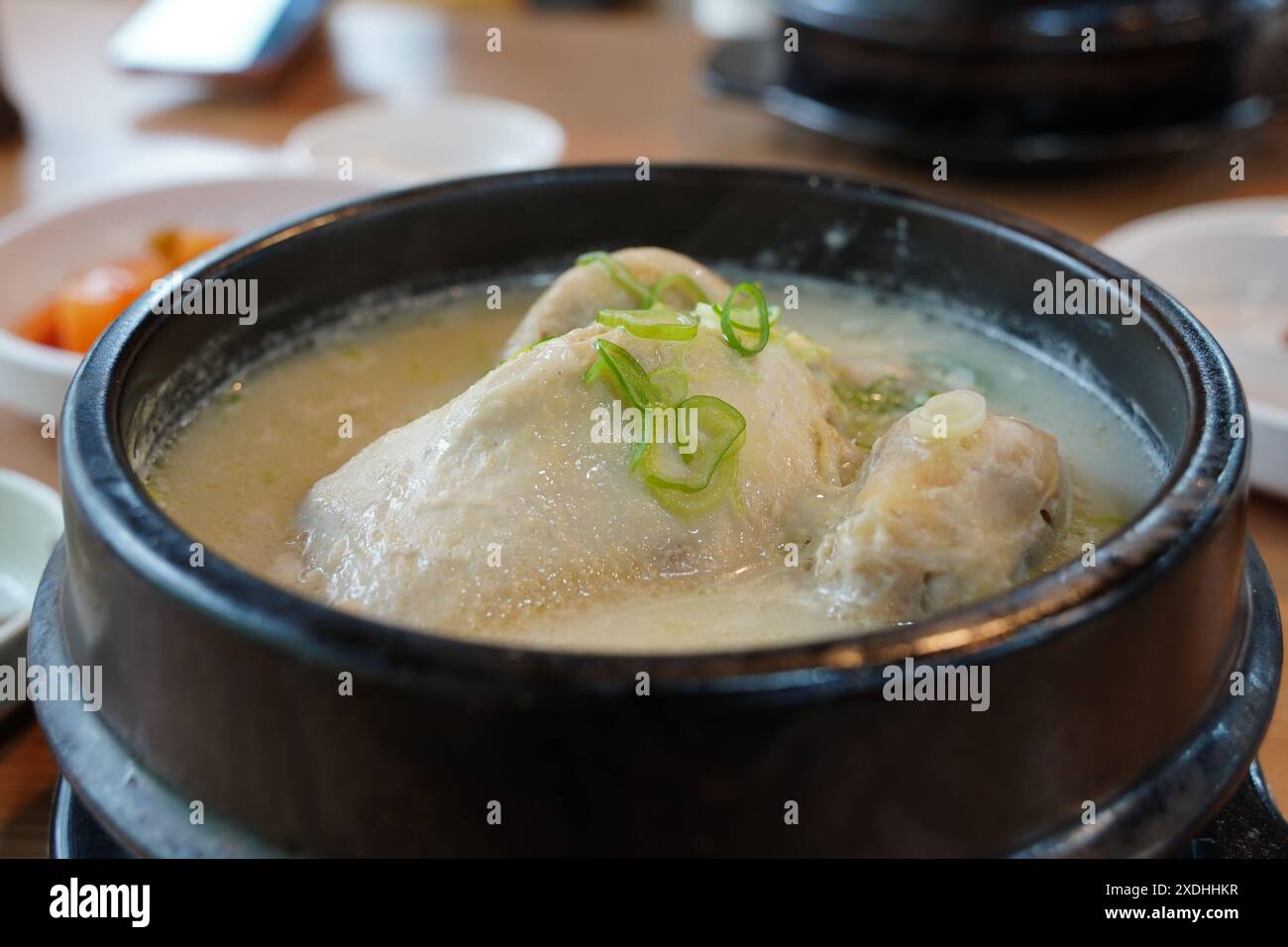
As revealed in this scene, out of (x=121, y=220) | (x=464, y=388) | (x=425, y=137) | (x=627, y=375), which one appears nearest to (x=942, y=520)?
(x=627, y=375)

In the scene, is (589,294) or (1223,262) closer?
(589,294)

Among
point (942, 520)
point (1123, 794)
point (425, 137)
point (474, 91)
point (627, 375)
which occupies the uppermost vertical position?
point (474, 91)

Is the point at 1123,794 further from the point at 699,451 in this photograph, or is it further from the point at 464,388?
the point at 464,388

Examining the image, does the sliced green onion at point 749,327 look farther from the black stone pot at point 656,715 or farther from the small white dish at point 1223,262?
the small white dish at point 1223,262

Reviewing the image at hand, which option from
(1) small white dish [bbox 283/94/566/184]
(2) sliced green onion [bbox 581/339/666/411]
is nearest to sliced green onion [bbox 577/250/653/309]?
(2) sliced green onion [bbox 581/339/666/411]

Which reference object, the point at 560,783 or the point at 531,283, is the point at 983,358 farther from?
the point at 560,783

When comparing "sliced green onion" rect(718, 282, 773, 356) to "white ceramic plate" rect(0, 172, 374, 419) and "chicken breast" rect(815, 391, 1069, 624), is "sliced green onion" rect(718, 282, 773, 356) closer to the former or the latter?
"chicken breast" rect(815, 391, 1069, 624)
